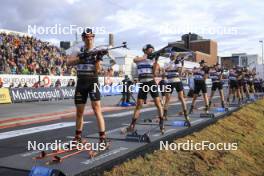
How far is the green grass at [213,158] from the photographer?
7.60 metres

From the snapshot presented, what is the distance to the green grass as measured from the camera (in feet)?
24.9

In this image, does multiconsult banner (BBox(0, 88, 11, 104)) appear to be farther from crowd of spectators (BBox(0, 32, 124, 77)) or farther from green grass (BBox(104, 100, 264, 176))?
green grass (BBox(104, 100, 264, 176))

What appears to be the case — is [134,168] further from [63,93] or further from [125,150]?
[63,93]

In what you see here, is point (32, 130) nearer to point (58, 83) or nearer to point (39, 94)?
point (39, 94)

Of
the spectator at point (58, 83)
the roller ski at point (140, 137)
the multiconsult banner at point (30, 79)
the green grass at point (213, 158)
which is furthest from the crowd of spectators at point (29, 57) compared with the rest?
the roller ski at point (140, 137)

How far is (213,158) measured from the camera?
31.1 feet

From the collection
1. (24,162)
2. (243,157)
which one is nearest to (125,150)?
(24,162)

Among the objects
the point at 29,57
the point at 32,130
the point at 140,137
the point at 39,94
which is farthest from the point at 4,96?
the point at 140,137

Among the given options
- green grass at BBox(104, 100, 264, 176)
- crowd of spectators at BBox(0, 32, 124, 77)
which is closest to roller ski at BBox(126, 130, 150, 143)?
green grass at BBox(104, 100, 264, 176)

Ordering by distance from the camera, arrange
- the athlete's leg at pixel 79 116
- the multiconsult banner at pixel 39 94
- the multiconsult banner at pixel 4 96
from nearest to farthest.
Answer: the athlete's leg at pixel 79 116 < the multiconsult banner at pixel 4 96 < the multiconsult banner at pixel 39 94

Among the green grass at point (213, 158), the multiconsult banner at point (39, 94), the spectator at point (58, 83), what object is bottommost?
the green grass at point (213, 158)

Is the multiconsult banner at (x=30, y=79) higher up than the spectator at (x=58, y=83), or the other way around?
the multiconsult banner at (x=30, y=79)

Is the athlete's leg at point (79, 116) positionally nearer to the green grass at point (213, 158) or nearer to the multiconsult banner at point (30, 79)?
the green grass at point (213, 158)

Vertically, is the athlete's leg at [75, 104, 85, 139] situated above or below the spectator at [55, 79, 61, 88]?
below
